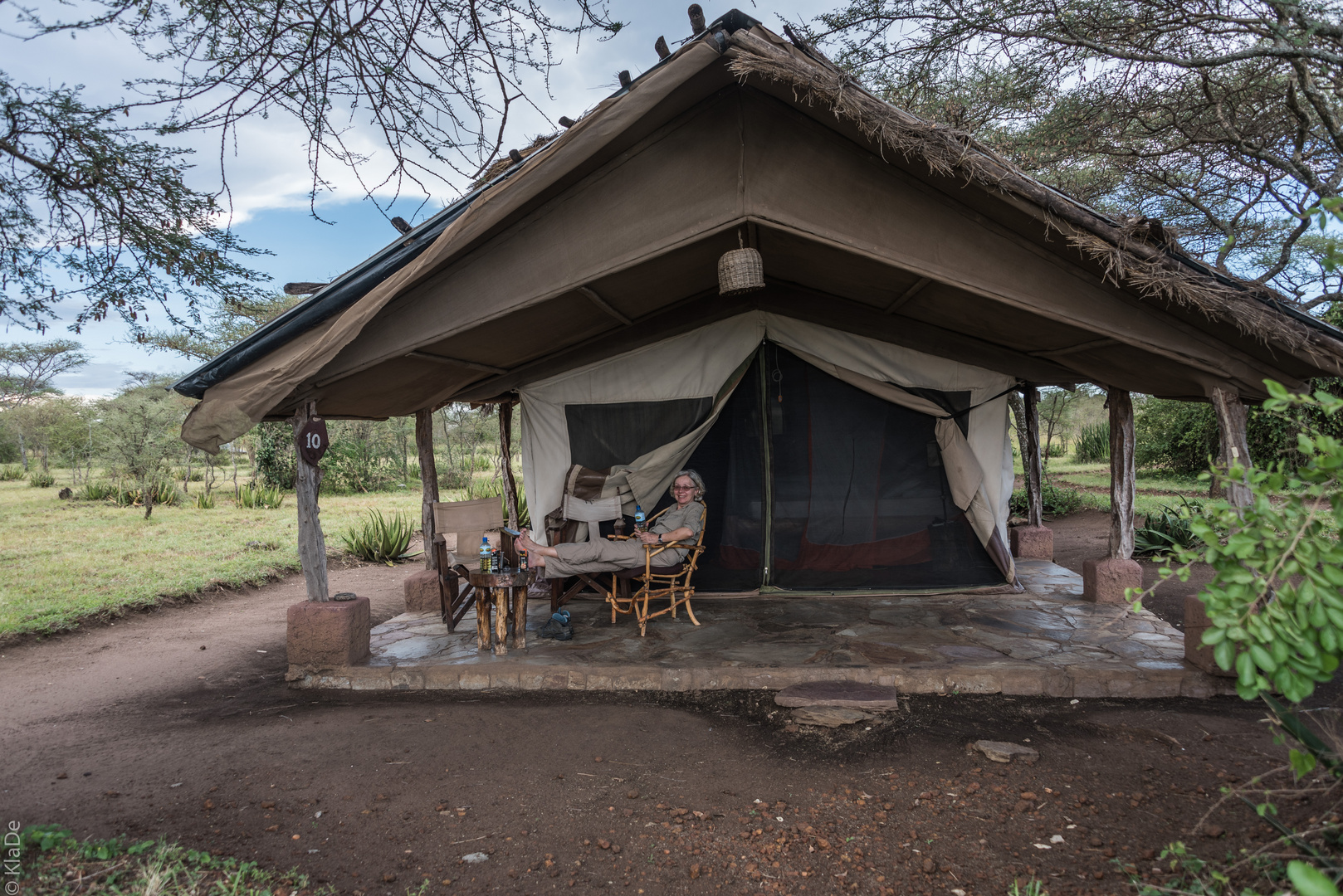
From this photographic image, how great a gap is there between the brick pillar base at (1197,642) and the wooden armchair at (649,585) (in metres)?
2.90

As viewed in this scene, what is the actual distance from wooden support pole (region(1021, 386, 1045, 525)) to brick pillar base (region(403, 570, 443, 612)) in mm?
5695

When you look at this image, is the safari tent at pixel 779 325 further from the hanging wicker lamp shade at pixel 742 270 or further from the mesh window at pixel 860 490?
the hanging wicker lamp shade at pixel 742 270

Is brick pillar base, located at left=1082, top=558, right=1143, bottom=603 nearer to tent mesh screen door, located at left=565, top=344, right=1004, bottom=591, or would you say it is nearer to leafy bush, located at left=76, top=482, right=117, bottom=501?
tent mesh screen door, located at left=565, top=344, right=1004, bottom=591

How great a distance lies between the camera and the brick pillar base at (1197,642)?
365 centimetres

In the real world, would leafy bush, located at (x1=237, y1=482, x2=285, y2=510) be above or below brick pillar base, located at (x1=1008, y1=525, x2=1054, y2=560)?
above

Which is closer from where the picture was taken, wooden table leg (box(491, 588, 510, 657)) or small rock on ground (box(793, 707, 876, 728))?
small rock on ground (box(793, 707, 876, 728))

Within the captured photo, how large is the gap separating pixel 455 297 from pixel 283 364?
0.92 meters

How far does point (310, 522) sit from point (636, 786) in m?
2.59

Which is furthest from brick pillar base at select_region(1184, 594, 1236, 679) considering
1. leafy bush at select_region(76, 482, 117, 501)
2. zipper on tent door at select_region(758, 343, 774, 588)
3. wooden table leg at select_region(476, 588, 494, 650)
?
leafy bush at select_region(76, 482, 117, 501)

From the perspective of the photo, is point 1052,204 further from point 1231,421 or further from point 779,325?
point 779,325

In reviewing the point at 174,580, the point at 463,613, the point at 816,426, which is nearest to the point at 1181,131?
the point at 816,426

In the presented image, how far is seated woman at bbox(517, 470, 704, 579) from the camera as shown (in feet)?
15.2

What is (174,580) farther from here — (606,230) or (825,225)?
(825,225)

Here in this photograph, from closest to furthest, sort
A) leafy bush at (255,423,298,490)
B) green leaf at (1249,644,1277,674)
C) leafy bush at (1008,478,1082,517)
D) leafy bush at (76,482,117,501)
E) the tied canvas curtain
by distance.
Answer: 1. green leaf at (1249,644,1277,674)
2. the tied canvas curtain
3. leafy bush at (1008,478,1082,517)
4. leafy bush at (76,482,117,501)
5. leafy bush at (255,423,298,490)
